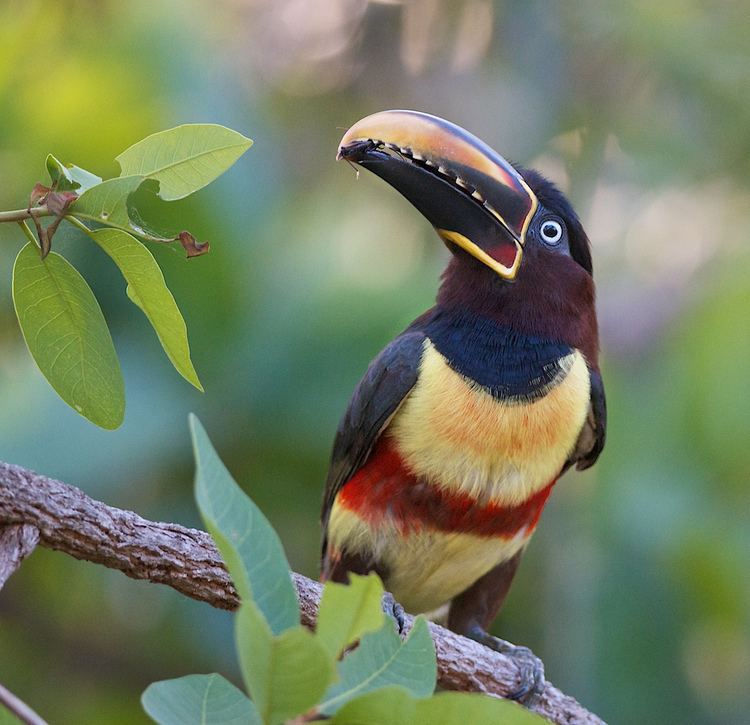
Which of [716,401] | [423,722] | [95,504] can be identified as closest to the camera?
[423,722]

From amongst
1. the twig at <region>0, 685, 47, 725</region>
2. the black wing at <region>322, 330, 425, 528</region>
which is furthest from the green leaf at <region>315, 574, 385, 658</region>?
the black wing at <region>322, 330, 425, 528</region>

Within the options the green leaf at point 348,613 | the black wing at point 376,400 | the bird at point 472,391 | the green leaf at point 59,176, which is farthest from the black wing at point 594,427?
the green leaf at point 348,613

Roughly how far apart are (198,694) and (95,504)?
0.92 m

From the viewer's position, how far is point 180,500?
174 inches

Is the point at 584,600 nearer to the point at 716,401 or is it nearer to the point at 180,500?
the point at 716,401

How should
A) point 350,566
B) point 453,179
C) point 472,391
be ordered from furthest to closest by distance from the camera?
1. point 350,566
2. point 472,391
3. point 453,179

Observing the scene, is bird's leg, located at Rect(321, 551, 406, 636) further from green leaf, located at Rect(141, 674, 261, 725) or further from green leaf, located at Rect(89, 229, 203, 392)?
green leaf, located at Rect(141, 674, 261, 725)

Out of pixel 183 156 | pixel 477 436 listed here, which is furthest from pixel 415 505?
pixel 183 156

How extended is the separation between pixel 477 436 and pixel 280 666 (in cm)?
179

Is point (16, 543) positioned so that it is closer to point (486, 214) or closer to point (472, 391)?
point (472, 391)

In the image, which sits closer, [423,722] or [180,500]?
[423,722]

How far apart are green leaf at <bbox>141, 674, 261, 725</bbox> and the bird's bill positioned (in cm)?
155

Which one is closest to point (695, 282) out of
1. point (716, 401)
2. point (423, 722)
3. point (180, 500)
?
point (716, 401)

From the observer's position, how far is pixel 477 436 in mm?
2883
